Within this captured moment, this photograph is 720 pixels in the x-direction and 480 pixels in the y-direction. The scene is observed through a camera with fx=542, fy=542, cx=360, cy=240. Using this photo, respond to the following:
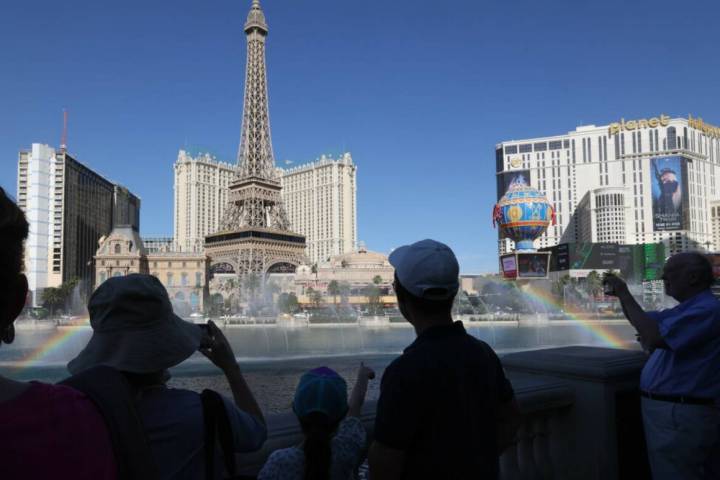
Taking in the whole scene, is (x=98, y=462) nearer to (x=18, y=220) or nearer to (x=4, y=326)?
(x=4, y=326)

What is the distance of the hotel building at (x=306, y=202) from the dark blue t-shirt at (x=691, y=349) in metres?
121

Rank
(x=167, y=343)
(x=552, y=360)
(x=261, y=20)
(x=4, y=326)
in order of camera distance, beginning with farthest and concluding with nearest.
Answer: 1. (x=261, y=20)
2. (x=552, y=360)
3. (x=167, y=343)
4. (x=4, y=326)

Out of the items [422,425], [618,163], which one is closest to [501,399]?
[422,425]

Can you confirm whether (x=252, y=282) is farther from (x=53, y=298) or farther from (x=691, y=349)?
(x=691, y=349)

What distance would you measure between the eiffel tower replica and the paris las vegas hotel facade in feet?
184

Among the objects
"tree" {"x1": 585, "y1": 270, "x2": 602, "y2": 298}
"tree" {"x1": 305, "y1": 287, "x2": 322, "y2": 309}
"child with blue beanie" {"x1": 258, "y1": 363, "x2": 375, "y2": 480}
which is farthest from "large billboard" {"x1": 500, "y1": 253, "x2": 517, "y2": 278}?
"child with blue beanie" {"x1": 258, "y1": 363, "x2": 375, "y2": 480}

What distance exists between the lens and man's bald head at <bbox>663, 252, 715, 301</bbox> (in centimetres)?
352

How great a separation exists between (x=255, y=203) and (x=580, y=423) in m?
78.6

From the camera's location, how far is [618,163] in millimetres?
119250

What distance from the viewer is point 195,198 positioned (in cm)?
12838

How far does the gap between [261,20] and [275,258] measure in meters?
37.8

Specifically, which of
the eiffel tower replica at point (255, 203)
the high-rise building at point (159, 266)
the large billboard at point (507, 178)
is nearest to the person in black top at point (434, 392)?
the high-rise building at point (159, 266)

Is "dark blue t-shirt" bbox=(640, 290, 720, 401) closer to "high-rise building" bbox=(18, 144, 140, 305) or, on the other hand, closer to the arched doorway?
the arched doorway

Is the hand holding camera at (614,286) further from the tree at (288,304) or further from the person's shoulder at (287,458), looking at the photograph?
the tree at (288,304)
